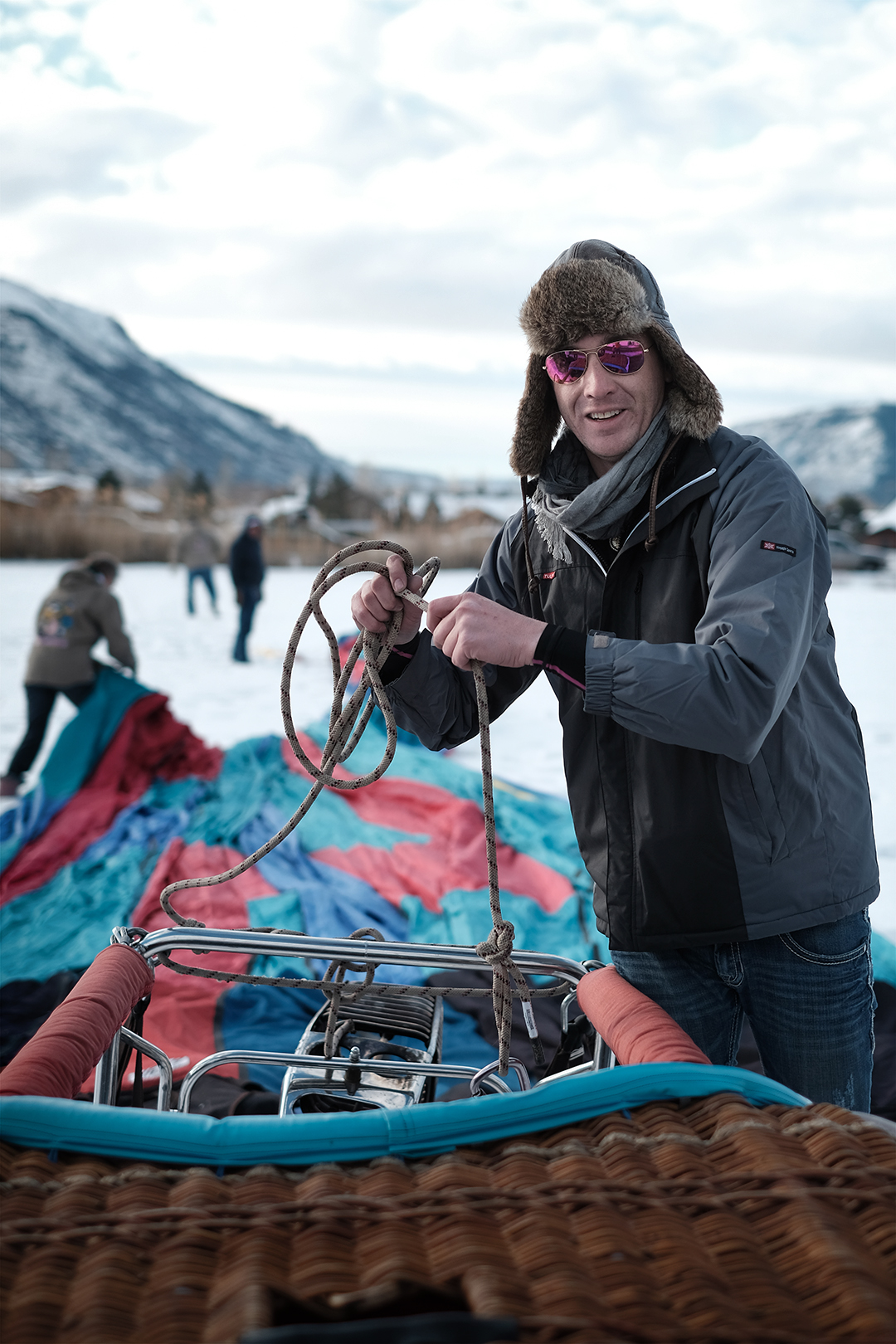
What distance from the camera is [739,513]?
4.30ft

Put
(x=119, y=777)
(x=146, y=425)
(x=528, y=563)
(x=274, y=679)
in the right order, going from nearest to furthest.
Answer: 1. (x=528, y=563)
2. (x=119, y=777)
3. (x=274, y=679)
4. (x=146, y=425)

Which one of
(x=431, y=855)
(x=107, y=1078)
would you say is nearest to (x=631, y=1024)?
(x=107, y=1078)

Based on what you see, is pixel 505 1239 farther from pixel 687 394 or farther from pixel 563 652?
pixel 687 394

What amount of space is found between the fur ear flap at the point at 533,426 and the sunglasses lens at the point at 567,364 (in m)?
0.12

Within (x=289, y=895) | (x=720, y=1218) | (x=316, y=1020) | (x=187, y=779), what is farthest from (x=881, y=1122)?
(x=187, y=779)

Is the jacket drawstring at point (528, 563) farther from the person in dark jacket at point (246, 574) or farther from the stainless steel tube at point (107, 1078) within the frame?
the person in dark jacket at point (246, 574)

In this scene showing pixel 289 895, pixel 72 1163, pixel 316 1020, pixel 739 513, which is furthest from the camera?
pixel 289 895

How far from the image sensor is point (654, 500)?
1406 millimetres

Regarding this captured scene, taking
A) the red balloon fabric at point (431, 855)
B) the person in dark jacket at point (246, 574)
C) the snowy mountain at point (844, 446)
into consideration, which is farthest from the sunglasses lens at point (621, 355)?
the snowy mountain at point (844, 446)

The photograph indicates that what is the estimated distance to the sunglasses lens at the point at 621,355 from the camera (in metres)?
1.49

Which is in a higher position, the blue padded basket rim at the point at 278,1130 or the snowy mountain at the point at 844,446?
the snowy mountain at the point at 844,446

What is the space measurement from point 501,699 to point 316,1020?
0.77 m

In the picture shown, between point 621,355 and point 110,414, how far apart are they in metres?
122

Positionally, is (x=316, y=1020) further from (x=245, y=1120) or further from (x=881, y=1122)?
(x=881, y=1122)
